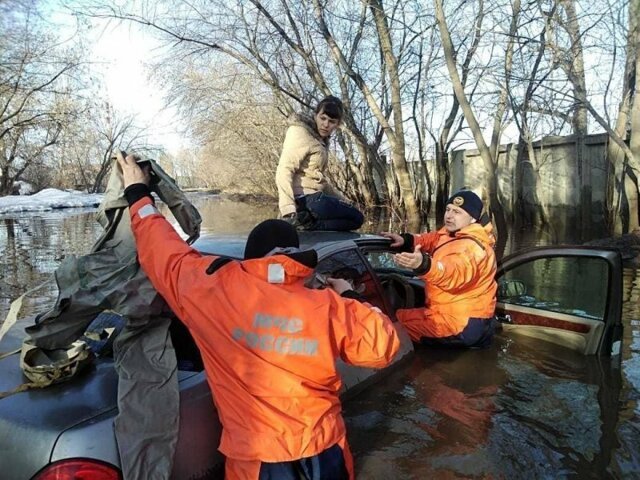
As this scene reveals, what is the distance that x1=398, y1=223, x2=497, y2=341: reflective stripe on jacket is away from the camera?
Result: 4.25 metres

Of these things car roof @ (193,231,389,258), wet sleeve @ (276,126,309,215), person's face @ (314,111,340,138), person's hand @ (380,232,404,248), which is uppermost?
person's face @ (314,111,340,138)

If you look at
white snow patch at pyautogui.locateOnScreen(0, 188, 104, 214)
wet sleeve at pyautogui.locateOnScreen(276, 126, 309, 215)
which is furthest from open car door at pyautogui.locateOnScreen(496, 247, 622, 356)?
white snow patch at pyautogui.locateOnScreen(0, 188, 104, 214)

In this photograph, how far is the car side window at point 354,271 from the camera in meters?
3.46

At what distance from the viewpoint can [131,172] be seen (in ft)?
8.16

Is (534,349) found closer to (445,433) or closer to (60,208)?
(445,433)

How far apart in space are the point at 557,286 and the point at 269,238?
5843 mm

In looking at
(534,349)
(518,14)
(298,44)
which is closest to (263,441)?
(534,349)

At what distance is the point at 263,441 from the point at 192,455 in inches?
13.3

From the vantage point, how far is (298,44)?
14883 mm

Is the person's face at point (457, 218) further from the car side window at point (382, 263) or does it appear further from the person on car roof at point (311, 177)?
the person on car roof at point (311, 177)

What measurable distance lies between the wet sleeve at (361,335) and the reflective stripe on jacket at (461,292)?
7.16ft

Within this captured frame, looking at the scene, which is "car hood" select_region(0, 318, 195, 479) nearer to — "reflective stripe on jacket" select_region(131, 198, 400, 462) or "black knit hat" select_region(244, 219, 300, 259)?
"reflective stripe on jacket" select_region(131, 198, 400, 462)

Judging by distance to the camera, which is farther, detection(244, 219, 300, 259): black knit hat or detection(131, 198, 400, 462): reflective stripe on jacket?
detection(244, 219, 300, 259): black knit hat

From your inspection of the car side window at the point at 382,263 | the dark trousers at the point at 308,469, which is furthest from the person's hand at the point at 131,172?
the car side window at the point at 382,263
